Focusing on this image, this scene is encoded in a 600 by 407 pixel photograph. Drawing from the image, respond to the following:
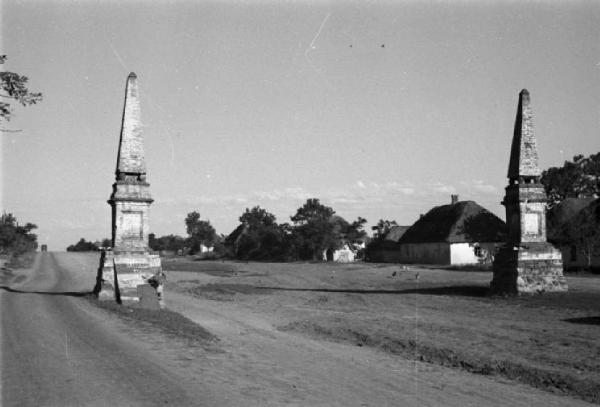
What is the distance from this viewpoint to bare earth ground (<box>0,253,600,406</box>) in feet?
27.0

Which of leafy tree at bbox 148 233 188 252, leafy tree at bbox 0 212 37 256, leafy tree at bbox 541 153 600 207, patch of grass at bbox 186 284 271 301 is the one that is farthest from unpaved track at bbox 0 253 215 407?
leafy tree at bbox 148 233 188 252

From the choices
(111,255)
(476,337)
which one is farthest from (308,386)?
(111,255)

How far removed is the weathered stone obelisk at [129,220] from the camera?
1923 cm

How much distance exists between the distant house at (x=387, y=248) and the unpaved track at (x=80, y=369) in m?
51.4

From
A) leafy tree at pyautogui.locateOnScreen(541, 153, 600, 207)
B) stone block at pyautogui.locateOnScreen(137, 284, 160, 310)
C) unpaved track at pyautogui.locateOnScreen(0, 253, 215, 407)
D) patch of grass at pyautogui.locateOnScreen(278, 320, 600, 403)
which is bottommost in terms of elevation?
patch of grass at pyautogui.locateOnScreen(278, 320, 600, 403)

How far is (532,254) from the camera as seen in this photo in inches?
890

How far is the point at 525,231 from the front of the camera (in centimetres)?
2297

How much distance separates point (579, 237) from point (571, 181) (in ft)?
91.8

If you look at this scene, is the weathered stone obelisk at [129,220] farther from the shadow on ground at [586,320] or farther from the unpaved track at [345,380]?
the shadow on ground at [586,320]

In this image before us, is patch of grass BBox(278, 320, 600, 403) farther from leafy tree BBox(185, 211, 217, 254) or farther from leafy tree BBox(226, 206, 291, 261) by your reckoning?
leafy tree BBox(185, 211, 217, 254)

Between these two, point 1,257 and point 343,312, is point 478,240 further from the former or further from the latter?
point 1,257

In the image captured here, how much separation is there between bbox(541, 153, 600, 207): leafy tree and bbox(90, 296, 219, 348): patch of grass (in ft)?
190

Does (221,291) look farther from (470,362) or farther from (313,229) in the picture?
(313,229)

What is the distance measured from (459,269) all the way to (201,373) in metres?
36.6
